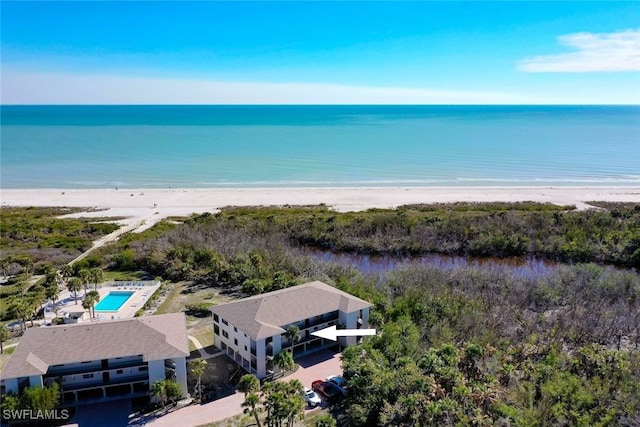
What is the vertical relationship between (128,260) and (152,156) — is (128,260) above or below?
below

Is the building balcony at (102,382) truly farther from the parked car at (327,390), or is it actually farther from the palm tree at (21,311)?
the palm tree at (21,311)

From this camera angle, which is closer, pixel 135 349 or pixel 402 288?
pixel 135 349

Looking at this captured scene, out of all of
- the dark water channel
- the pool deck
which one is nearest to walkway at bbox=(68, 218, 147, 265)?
the pool deck

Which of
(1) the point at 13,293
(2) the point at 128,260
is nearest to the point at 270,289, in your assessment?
(2) the point at 128,260

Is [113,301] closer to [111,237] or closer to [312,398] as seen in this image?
[312,398]

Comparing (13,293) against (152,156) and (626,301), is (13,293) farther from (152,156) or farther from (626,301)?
(152,156)

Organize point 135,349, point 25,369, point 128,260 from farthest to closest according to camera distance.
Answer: point 128,260 → point 135,349 → point 25,369

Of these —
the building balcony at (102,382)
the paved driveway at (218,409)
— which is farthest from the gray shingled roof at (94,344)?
the paved driveway at (218,409)
